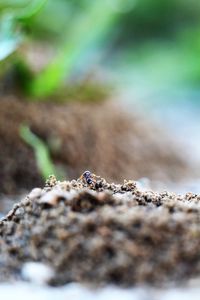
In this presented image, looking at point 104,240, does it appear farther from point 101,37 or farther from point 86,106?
point 101,37

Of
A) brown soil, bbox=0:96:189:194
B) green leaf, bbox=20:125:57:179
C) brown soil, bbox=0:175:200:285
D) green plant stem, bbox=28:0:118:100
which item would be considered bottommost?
brown soil, bbox=0:175:200:285

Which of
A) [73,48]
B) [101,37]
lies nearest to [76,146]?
[73,48]

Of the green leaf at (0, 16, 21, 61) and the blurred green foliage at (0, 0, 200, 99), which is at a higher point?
the blurred green foliage at (0, 0, 200, 99)

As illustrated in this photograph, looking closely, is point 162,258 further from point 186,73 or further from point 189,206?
point 186,73

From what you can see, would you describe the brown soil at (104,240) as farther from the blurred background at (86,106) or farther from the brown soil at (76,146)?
the brown soil at (76,146)

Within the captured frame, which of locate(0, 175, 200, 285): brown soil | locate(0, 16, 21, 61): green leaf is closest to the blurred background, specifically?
locate(0, 16, 21, 61): green leaf

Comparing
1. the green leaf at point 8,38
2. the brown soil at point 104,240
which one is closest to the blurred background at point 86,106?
the green leaf at point 8,38

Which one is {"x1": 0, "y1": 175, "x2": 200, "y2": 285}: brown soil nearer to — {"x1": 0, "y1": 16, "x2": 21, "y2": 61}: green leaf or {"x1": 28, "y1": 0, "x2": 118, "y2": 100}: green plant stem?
{"x1": 0, "y1": 16, "x2": 21, "y2": 61}: green leaf

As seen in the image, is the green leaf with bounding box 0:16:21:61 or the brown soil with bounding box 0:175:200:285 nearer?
the brown soil with bounding box 0:175:200:285

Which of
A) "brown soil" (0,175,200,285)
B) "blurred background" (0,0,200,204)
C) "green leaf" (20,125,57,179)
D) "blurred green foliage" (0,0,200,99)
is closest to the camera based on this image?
"brown soil" (0,175,200,285)

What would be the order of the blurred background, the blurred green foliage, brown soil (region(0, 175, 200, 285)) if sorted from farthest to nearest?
the blurred green foliage
the blurred background
brown soil (region(0, 175, 200, 285))
